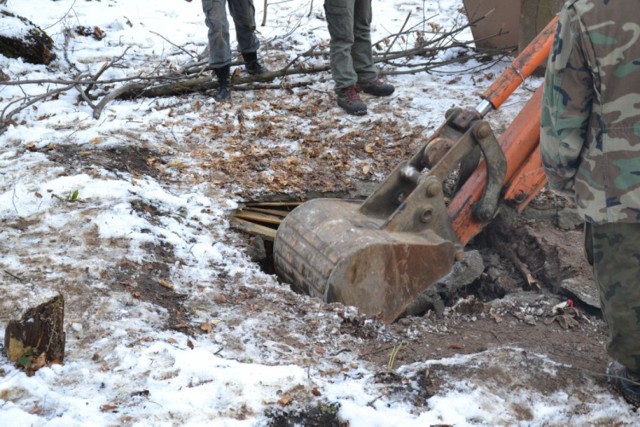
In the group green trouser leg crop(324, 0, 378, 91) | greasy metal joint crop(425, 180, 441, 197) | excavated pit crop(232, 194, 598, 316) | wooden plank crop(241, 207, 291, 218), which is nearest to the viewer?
greasy metal joint crop(425, 180, 441, 197)

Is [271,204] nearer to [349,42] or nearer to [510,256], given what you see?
[510,256]

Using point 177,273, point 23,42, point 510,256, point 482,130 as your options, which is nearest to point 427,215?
point 482,130

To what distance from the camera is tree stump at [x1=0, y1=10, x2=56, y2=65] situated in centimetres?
764

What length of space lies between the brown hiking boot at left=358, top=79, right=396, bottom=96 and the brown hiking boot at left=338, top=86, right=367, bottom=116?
34 cm

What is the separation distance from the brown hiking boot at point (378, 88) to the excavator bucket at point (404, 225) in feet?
8.98

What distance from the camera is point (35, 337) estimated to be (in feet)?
11.3

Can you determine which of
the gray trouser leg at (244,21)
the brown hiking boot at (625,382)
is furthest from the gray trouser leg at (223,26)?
the brown hiking boot at (625,382)

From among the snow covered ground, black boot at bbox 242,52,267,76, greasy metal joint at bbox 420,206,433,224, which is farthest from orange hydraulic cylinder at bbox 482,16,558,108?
black boot at bbox 242,52,267,76

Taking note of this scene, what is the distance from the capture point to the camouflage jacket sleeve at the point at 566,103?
2.96 metres

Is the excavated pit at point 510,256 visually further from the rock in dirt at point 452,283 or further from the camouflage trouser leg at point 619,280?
the camouflage trouser leg at point 619,280

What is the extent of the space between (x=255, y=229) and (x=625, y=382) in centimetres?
272

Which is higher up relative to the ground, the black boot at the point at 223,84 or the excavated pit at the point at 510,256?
the black boot at the point at 223,84

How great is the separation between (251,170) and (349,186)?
0.80m

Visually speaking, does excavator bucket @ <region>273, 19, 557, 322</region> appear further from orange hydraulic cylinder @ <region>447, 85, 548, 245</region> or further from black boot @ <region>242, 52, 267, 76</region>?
black boot @ <region>242, 52, 267, 76</region>
